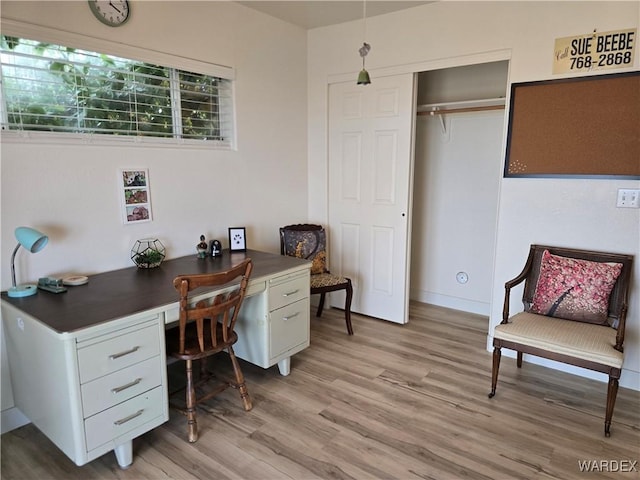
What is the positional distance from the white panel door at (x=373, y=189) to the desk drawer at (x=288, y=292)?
3.55 ft

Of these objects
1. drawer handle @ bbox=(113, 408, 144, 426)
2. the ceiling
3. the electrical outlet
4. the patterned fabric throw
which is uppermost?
the ceiling

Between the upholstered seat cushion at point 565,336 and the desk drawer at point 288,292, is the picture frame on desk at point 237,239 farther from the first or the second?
the upholstered seat cushion at point 565,336

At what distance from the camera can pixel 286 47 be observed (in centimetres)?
351

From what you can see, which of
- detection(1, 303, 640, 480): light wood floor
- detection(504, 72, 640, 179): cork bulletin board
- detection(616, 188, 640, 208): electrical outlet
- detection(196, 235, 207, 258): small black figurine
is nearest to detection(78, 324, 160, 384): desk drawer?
detection(1, 303, 640, 480): light wood floor

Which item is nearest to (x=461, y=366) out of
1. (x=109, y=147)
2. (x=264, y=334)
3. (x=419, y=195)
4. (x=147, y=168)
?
(x=264, y=334)

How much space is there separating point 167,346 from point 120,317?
1.42 feet

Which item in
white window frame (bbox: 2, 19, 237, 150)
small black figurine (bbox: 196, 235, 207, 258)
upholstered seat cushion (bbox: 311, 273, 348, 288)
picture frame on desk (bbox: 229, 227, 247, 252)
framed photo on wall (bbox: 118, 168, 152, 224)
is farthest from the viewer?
upholstered seat cushion (bbox: 311, 273, 348, 288)

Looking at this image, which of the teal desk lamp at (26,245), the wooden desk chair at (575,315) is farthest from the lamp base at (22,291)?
the wooden desk chair at (575,315)

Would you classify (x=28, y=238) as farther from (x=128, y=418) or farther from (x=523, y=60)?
(x=523, y=60)

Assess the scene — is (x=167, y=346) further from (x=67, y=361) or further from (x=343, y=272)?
(x=343, y=272)

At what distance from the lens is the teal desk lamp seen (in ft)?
6.42

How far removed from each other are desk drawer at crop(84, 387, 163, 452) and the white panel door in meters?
2.14

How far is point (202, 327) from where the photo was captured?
2.12 metres

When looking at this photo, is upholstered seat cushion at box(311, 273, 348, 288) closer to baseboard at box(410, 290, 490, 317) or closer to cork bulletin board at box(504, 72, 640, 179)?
baseboard at box(410, 290, 490, 317)
